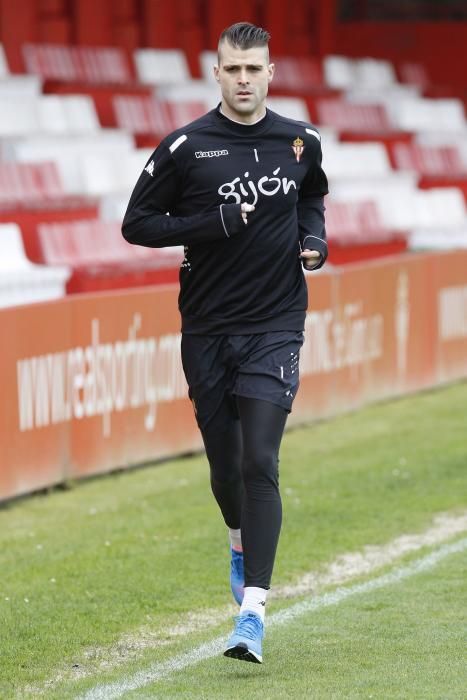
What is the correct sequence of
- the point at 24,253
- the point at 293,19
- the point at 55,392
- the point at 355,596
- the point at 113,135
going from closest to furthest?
the point at 355,596 → the point at 55,392 → the point at 24,253 → the point at 113,135 → the point at 293,19

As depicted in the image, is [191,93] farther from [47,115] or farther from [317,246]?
[317,246]

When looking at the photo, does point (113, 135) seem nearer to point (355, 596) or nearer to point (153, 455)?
point (153, 455)

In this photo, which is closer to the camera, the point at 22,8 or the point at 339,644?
the point at 339,644

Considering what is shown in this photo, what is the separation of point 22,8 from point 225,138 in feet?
45.9

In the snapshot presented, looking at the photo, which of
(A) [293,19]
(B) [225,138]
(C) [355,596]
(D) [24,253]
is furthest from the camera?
(A) [293,19]

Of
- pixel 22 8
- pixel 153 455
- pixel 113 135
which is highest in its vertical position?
pixel 22 8

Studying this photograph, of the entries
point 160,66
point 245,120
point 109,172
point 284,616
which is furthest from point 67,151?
point 245,120

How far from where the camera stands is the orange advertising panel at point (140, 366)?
9.27 metres

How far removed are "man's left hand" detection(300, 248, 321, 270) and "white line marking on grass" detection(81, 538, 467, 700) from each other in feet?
4.64

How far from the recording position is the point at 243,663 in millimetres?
5449

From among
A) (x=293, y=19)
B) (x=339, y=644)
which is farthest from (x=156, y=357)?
(x=293, y=19)

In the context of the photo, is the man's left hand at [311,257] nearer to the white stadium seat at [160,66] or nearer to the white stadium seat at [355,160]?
the white stadium seat at [355,160]

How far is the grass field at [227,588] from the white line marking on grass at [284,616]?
0.04 ft

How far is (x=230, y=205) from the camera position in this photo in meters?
5.34
